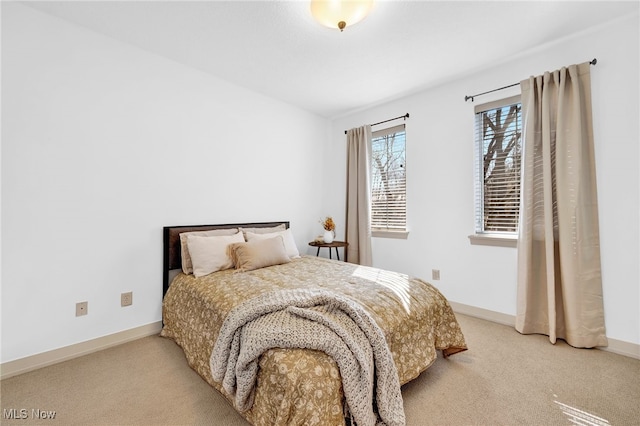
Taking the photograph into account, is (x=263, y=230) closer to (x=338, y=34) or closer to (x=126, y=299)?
(x=126, y=299)

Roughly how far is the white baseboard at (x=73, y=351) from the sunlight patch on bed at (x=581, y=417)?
304cm

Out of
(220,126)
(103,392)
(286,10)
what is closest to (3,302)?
(103,392)

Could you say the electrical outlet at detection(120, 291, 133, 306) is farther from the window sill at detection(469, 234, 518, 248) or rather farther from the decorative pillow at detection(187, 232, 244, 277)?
the window sill at detection(469, 234, 518, 248)

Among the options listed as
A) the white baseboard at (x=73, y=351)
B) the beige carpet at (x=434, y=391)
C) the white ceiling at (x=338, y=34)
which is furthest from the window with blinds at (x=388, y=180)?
the white baseboard at (x=73, y=351)

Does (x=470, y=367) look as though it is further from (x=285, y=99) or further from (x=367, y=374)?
(x=285, y=99)

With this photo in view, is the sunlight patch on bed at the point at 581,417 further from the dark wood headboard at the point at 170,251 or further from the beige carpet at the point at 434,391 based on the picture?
the dark wood headboard at the point at 170,251

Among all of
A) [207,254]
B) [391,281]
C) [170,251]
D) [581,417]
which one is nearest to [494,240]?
[391,281]

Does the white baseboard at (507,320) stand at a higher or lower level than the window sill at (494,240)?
lower

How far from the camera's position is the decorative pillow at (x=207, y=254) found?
7.86ft

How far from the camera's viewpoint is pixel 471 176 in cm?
290

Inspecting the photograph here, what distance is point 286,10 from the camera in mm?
1982

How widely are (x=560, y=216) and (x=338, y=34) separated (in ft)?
7.81

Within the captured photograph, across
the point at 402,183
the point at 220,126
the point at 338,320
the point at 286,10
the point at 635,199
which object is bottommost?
the point at 338,320

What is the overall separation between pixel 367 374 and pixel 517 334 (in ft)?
6.64
